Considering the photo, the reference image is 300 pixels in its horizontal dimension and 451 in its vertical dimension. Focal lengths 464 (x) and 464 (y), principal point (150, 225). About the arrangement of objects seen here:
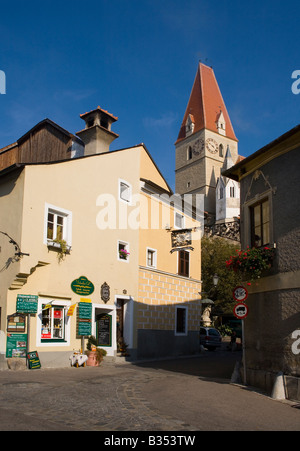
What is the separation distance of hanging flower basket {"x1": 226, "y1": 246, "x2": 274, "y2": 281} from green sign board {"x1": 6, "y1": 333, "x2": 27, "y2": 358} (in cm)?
799

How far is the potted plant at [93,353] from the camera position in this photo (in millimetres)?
17891

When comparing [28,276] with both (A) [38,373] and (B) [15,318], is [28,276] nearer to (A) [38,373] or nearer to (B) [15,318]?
(B) [15,318]

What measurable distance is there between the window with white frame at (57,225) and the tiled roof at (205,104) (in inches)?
3392

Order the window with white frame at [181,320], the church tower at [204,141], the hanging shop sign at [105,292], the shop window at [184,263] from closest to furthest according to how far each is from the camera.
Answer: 1. the hanging shop sign at [105,292]
2. the window with white frame at [181,320]
3. the shop window at [184,263]
4. the church tower at [204,141]

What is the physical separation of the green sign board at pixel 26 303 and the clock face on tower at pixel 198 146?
8786cm

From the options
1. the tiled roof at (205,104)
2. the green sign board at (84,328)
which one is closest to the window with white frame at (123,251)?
the green sign board at (84,328)

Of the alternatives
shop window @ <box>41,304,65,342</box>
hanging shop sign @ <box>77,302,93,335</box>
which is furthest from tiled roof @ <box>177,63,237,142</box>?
shop window @ <box>41,304,65,342</box>

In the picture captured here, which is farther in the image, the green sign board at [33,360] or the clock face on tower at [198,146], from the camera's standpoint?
the clock face on tower at [198,146]

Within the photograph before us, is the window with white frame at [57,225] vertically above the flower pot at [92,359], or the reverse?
the window with white frame at [57,225]

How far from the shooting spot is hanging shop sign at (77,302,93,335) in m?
18.2

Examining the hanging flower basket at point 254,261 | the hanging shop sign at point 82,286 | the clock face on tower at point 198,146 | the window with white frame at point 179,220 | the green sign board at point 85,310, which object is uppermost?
the clock face on tower at point 198,146

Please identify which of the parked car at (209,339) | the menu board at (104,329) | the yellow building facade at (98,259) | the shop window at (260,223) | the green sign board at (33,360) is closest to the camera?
the shop window at (260,223)

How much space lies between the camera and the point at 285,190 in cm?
1172

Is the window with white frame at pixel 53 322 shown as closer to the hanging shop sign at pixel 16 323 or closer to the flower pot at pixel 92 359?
the hanging shop sign at pixel 16 323
